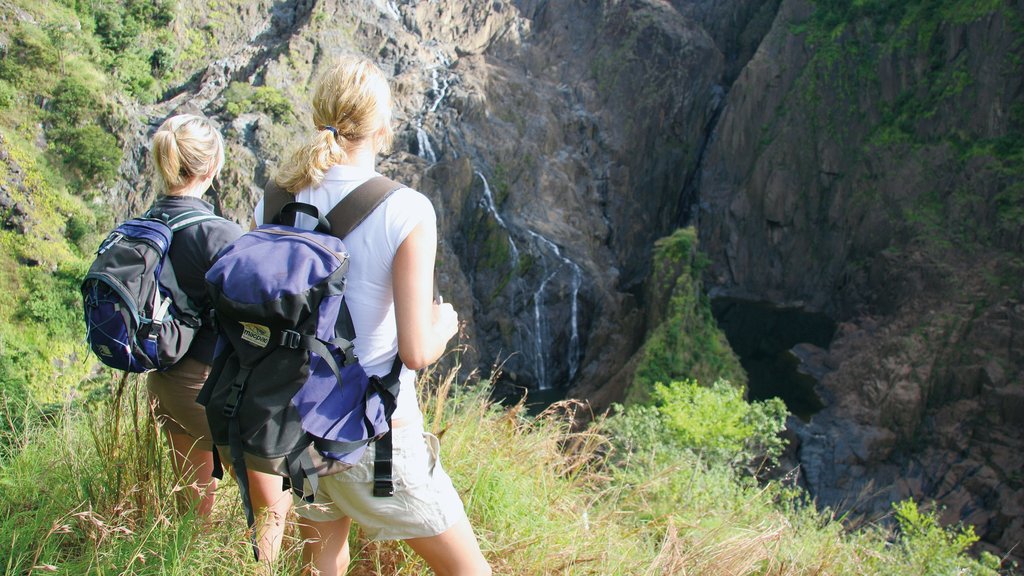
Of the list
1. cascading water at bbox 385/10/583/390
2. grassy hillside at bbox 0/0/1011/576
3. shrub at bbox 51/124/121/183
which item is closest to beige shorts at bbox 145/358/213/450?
grassy hillside at bbox 0/0/1011/576

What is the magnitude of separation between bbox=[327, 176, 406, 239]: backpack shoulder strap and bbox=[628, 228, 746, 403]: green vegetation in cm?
1713

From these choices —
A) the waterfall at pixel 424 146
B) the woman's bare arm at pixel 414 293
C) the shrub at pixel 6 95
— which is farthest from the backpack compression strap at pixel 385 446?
the waterfall at pixel 424 146

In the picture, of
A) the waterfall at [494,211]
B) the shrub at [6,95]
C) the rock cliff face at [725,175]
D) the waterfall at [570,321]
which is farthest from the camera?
the waterfall at [494,211]

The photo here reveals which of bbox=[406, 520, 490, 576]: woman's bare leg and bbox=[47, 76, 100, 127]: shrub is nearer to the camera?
bbox=[406, 520, 490, 576]: woman's bare leg

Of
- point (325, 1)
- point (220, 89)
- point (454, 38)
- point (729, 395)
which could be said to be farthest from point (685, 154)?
point (729, 395)

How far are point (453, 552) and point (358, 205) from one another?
3.14ft

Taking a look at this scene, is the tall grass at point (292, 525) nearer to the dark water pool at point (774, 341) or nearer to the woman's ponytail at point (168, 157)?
the woman's ponytail at point (168, 157)

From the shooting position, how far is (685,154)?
35.5 m

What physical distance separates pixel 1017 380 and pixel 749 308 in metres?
12.6

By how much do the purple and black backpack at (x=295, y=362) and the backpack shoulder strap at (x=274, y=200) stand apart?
0.10 m

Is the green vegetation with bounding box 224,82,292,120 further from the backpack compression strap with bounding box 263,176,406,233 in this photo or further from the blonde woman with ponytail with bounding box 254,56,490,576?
the backpack compression strap with bounding box 263,176,406,233

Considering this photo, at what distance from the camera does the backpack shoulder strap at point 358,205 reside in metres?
1.79

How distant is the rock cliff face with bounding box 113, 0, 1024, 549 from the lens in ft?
64.5

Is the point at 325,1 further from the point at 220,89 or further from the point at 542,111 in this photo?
the point at 542,111
